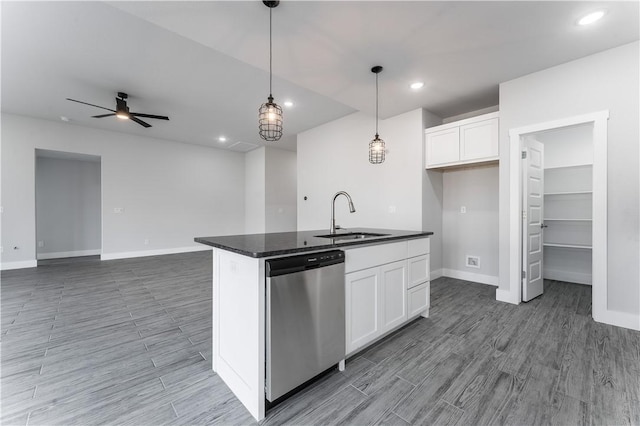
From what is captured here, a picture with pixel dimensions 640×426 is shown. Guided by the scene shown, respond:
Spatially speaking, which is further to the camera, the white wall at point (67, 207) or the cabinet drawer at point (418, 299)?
the white wall at point (67, 207)

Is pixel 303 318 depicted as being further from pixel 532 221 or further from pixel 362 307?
pixel 532 221

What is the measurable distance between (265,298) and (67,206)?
306 inches

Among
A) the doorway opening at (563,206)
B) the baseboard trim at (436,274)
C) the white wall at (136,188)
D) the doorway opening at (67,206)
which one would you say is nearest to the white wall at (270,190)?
the white wall at (136,188)

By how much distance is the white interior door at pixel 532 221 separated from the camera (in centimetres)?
328

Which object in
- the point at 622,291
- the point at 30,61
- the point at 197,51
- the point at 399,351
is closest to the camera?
the point at 399,351

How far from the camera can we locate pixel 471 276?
4.25 metres

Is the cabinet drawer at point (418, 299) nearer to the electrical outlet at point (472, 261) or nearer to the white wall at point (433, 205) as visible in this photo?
the white wall at point (433, 205)

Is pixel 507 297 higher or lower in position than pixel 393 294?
lower

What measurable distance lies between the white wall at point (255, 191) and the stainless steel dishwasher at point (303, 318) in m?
5.97

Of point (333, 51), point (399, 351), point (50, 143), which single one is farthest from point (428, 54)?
point (50, 143)

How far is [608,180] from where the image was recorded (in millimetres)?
2656

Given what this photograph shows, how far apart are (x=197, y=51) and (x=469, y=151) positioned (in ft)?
12.2

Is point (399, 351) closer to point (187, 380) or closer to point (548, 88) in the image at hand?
point (187, 380)

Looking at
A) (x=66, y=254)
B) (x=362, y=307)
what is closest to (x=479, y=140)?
Answer: (x=362, y=307)
